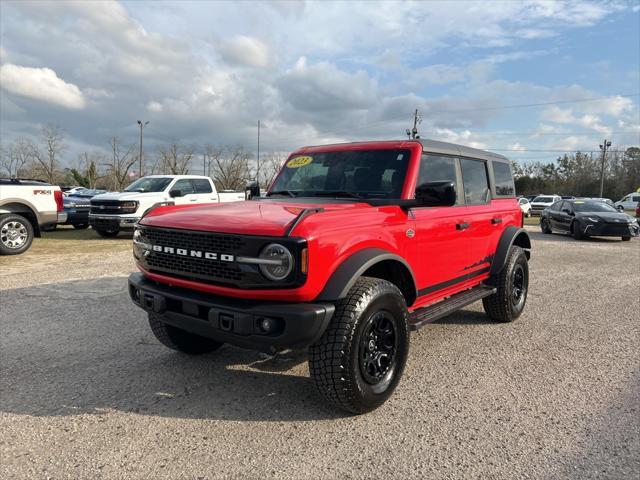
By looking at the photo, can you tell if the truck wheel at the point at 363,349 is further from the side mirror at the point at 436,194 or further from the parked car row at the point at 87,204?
the parked car row at the point at 87,204

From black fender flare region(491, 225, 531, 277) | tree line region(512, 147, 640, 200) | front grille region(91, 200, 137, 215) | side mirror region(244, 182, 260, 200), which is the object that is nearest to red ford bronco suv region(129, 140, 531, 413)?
black fender flare region(491, 225, 531, 277)

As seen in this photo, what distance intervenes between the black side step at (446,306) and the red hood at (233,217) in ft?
3.30

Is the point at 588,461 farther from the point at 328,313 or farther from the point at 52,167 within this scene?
the point at 52,167

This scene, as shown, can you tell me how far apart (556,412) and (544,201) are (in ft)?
113

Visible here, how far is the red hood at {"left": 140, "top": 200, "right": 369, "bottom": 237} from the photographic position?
8.72 feet

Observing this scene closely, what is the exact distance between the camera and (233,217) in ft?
9.57

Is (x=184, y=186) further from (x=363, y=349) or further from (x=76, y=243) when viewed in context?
(x=363, y=349)

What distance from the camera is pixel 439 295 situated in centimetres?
412

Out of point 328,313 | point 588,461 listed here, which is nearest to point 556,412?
point 588,461

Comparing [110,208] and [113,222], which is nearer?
[113,222]

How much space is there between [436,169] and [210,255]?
7.62ft

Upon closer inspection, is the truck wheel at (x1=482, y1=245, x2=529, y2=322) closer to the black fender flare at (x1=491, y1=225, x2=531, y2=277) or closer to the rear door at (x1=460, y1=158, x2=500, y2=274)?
the black fender flare at (x1=491, y1=225, x2=531, y2=277)

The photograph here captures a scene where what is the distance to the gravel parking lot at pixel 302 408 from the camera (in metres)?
2.42

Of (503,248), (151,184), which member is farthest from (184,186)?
(503,248)
